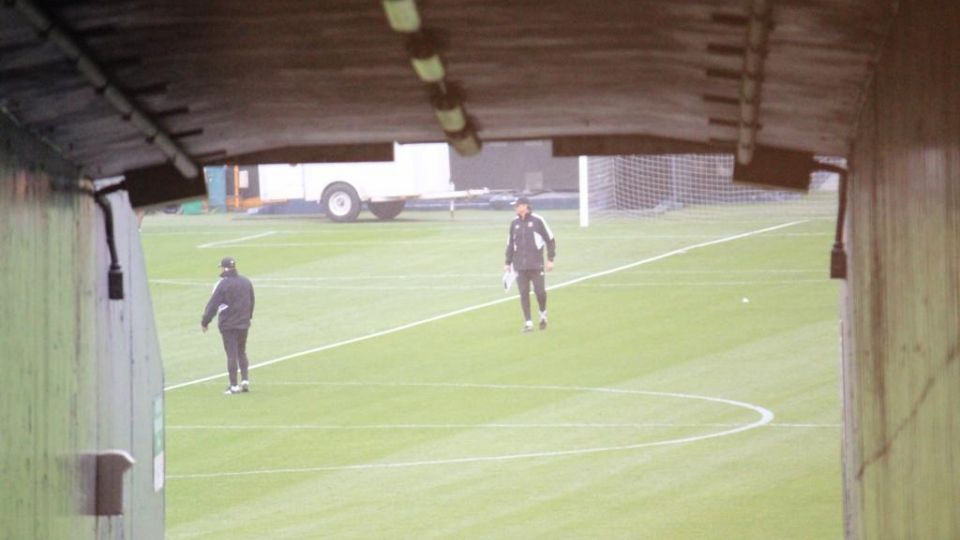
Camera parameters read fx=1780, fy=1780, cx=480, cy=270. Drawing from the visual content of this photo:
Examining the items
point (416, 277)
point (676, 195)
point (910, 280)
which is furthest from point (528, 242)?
point (910, 280)

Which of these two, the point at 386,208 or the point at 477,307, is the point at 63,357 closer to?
the point at 477,307

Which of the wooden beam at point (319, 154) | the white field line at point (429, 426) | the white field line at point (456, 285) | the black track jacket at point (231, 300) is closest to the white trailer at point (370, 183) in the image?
the white field line at point (456, 285)

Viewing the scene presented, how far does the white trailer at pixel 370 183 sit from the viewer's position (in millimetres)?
49500

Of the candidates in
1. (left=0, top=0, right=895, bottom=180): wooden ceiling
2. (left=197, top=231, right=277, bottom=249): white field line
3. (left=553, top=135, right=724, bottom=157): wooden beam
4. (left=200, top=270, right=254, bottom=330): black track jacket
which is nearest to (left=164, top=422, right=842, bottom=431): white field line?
(left=200, top=270, right=254, bottom=330): black track jacket

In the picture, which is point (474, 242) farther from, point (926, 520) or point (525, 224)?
point (926, 520)

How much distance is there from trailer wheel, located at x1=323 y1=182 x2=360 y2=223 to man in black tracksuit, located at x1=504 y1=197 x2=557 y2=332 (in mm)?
20184

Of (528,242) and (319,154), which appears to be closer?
(319,154)

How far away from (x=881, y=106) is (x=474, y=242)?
39.0 meters

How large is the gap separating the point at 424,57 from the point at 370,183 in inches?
1706

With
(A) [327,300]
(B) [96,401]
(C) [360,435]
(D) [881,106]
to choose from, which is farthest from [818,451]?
(A) [327,300]

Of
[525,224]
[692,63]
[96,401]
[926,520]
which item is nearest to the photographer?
[926,520]

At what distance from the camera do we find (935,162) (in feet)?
18.0

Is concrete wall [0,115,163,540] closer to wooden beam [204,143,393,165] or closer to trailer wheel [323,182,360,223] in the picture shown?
wooden beam [204,143,393,165]

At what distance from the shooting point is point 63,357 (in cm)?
816
